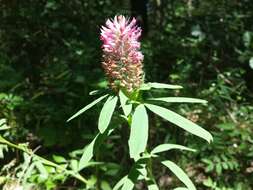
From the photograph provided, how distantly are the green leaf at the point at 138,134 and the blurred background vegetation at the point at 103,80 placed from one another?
1273 millimetres

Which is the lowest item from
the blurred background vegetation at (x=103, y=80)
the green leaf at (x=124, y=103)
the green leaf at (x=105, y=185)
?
the green leaf at (x=105, y=185)

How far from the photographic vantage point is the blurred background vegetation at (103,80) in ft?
11.0

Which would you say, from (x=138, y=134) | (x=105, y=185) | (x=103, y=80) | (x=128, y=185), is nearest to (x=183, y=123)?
(x=138, y=134)

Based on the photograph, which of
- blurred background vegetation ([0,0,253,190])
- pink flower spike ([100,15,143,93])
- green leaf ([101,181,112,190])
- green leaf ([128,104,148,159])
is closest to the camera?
green leaf ([128,104,148,159])

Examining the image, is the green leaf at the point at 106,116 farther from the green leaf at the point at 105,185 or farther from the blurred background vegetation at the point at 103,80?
the green leaf at the point at 105,185

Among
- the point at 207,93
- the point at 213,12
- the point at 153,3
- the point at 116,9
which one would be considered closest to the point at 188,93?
the point at 207,93

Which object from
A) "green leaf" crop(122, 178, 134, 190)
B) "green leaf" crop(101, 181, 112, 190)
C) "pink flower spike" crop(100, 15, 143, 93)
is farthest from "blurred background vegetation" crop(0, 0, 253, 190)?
"pink flower spike" crop(100, 15, 143, 93)

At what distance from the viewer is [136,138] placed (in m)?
1.53

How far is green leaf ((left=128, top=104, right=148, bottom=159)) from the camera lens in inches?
58.7

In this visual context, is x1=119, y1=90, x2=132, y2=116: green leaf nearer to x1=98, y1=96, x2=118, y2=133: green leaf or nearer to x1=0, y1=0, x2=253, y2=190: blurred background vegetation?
x1=98, y1=96, x2=118, y2=133: green leaf

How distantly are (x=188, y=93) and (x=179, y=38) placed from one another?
3.18 feet

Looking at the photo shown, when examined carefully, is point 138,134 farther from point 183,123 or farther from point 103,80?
point 103,80

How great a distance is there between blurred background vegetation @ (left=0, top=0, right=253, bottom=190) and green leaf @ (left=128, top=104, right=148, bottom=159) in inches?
50.1

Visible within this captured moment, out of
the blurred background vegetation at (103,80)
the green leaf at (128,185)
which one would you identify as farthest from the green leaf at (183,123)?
the blurred background vegetation at (103,80)
